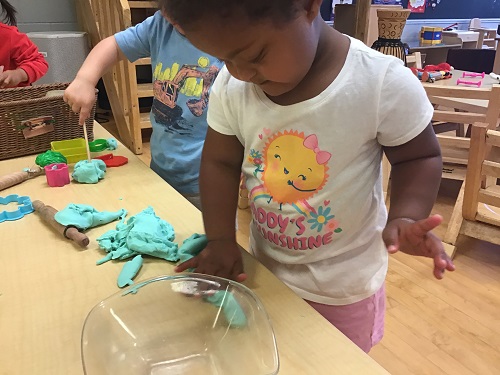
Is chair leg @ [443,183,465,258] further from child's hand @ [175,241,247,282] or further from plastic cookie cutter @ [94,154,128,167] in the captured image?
child's hand @ [175,241,247,282]

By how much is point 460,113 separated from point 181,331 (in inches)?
75.8

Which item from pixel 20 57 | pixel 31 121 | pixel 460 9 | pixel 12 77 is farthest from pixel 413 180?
pixel 460 9

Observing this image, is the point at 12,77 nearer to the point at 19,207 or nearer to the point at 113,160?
the point at 113,160

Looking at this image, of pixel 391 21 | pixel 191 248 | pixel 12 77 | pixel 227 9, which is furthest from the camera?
pixel 391 21

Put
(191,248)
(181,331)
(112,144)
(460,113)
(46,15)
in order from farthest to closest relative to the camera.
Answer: (46,15) → (460,113) → (112,144) → (191,248) → (181,331)

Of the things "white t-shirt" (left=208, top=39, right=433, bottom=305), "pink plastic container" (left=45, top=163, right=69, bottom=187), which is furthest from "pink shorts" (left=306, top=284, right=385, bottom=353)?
"pink plastic container" (left=45, top=163, right=69, bottom=187)

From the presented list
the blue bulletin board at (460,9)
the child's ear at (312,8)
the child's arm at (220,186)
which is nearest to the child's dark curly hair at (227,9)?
the child's ear at (312,8)

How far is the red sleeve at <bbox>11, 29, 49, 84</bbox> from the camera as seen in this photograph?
4.40 feet

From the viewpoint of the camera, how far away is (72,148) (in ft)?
3.42

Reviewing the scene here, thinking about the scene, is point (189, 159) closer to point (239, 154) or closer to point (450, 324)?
point (239, 154)

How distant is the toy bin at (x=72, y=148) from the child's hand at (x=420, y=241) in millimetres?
734

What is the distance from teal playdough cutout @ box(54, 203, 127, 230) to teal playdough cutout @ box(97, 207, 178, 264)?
1.6 inches

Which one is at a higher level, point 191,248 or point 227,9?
point 227,9

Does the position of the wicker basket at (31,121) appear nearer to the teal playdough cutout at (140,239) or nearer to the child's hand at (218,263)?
the teal playdough cutout at (140,239)
